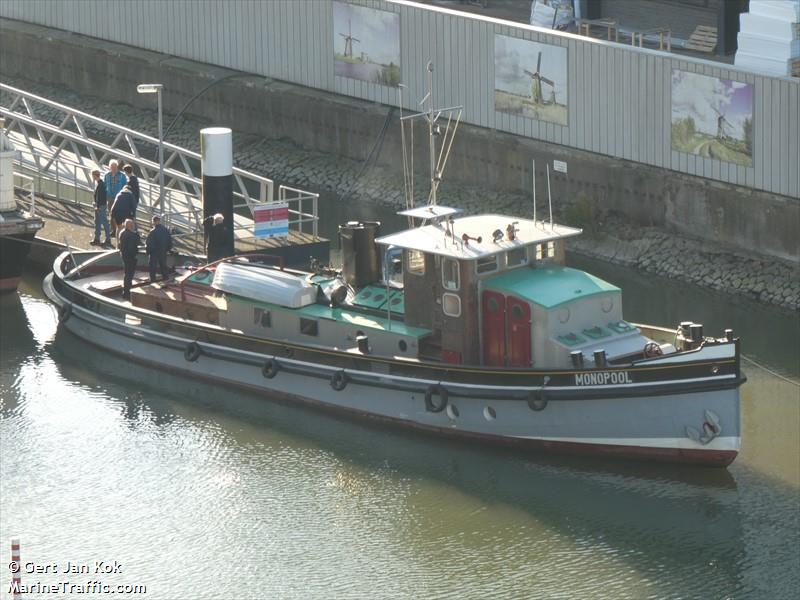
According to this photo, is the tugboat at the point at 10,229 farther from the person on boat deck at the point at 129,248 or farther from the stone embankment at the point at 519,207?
the stone embankment at the point at 519,207

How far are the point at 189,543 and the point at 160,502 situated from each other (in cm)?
131

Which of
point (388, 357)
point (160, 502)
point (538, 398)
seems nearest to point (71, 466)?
point (160, 502)

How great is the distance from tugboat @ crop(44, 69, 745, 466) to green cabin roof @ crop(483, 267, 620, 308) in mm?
28

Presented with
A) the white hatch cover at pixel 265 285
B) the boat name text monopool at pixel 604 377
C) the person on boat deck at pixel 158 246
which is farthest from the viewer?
the person on boat deck at pixel 158 246

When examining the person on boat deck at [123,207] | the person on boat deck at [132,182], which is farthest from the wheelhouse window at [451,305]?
the person on boat deck at [132,182]

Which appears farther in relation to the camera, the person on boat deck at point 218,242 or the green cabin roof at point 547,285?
the person on boat deck at point 218,242

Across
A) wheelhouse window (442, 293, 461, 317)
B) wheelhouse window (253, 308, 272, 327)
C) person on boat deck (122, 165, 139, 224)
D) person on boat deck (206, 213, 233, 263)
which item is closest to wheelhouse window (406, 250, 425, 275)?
wheelhouse window (442, 293, 461, 317)

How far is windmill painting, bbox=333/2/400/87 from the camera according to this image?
3738 centimetres

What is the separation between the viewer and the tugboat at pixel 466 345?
23.1 m

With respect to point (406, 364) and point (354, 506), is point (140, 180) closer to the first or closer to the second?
point (406, 364)

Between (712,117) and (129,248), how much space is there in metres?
11.2

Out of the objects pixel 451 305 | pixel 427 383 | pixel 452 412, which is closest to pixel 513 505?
pixel 452 412

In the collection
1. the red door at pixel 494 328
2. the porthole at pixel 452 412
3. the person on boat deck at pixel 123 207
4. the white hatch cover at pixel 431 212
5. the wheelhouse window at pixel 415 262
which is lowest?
the porthole at pixel 452 412

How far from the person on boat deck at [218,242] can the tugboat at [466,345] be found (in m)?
1.90
